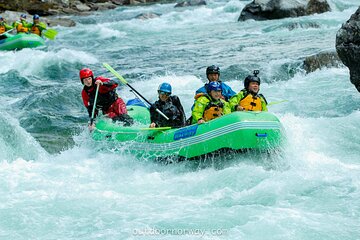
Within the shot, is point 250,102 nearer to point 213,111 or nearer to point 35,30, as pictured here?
point 213,111

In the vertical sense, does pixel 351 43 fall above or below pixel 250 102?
above

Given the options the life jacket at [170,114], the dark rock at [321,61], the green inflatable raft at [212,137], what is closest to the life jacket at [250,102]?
the green inflatable raft at [212,137]

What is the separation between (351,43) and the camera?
819 centimetres

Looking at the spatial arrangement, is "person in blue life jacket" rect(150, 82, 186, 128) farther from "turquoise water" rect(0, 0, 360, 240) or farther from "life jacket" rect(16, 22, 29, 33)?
"life jacket" rect(16, 22, 29, 33)

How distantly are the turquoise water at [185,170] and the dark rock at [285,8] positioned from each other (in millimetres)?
4578

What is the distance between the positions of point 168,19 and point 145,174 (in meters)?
19.2

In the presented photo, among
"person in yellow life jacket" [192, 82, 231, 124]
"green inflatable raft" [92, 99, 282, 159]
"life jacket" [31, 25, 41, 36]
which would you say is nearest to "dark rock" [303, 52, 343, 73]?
"person in yellow life jacket" [192, 82, 231, 124]

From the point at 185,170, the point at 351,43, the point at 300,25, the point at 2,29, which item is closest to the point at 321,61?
the point at 351,43

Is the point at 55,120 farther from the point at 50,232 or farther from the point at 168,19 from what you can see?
the point at 168,19

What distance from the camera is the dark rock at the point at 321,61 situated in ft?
41.8

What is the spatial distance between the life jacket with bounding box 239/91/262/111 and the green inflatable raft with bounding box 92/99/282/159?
2.01ft

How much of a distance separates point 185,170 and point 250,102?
1.28m

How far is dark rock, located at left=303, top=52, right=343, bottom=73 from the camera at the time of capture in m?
12.7

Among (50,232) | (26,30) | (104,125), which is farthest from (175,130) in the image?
(26,30)
